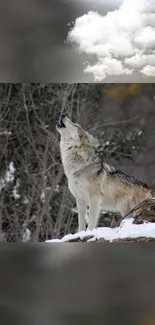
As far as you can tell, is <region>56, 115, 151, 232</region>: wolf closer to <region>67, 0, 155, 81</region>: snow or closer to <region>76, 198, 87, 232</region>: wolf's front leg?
<region>76, 198, 87, 232</region>: wolf's front leg

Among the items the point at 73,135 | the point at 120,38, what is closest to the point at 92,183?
the point at 73,135

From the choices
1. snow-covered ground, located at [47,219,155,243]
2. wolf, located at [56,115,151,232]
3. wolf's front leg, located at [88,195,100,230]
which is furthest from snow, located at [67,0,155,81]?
snow-covered ground, located at [47,219,155,243]

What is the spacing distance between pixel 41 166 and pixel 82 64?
1543 millimetres

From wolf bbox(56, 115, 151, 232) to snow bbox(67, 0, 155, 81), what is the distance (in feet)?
1.72

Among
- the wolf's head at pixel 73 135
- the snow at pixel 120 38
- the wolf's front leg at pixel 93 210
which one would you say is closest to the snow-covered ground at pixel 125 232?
the wolf's front leg at pixel 93 210

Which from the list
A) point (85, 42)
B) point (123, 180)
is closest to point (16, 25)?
point (85, 42)

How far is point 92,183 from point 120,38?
1.07m

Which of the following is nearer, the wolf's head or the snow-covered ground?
the snow-covered ground

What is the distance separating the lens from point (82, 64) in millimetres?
4285

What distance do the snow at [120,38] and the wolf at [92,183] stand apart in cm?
53

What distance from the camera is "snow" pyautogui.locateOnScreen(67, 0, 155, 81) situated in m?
4.16

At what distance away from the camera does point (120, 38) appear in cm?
426

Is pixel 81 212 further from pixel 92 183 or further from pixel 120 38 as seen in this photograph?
pixel 120 38

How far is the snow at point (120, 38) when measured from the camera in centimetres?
416
